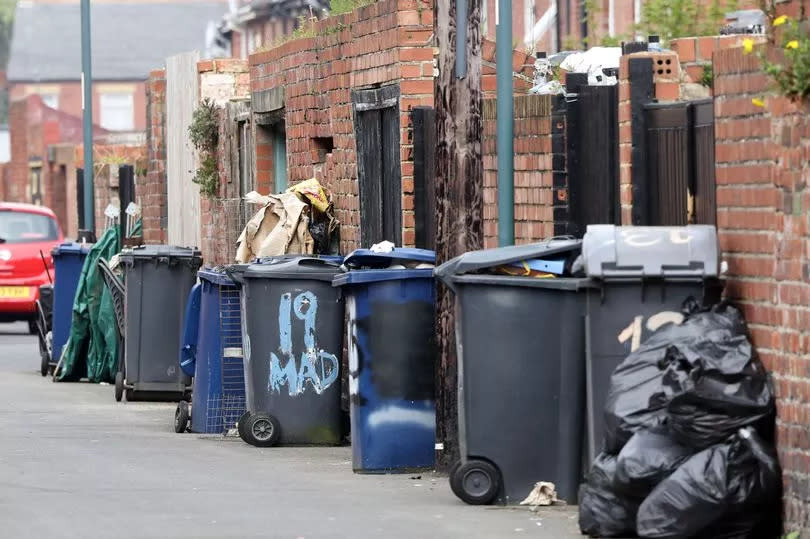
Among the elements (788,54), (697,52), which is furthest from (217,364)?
(788,54)

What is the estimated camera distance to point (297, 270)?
10.8m

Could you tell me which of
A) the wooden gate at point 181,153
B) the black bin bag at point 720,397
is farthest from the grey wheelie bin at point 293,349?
the wooden gate at point 181,153

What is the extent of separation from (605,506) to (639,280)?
942mm

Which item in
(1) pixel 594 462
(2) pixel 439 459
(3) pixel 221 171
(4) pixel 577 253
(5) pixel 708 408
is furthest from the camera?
(3) pixel 221 171

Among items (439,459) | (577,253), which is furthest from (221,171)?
(577,253)

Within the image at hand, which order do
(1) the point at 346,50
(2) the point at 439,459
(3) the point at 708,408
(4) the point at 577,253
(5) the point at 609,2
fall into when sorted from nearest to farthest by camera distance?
(3) the point at 708,408, (4) the point at 577,253, (2) the point at 439,459, (1) the point at 346,50, (5) the point at 609,2

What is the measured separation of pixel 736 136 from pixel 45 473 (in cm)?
418

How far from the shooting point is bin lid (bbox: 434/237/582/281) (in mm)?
8078

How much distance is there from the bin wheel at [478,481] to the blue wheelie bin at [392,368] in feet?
4.89

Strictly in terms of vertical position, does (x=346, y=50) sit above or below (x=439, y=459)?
above

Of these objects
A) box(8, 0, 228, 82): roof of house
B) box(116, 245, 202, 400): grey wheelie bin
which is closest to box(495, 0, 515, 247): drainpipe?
box(116, 245, 202, 400): grey wheelie bin

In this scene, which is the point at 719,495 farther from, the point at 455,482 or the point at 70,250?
the point at 70,250

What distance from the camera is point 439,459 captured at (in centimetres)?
948

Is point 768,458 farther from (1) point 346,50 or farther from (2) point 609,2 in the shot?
(2) point 609,2
